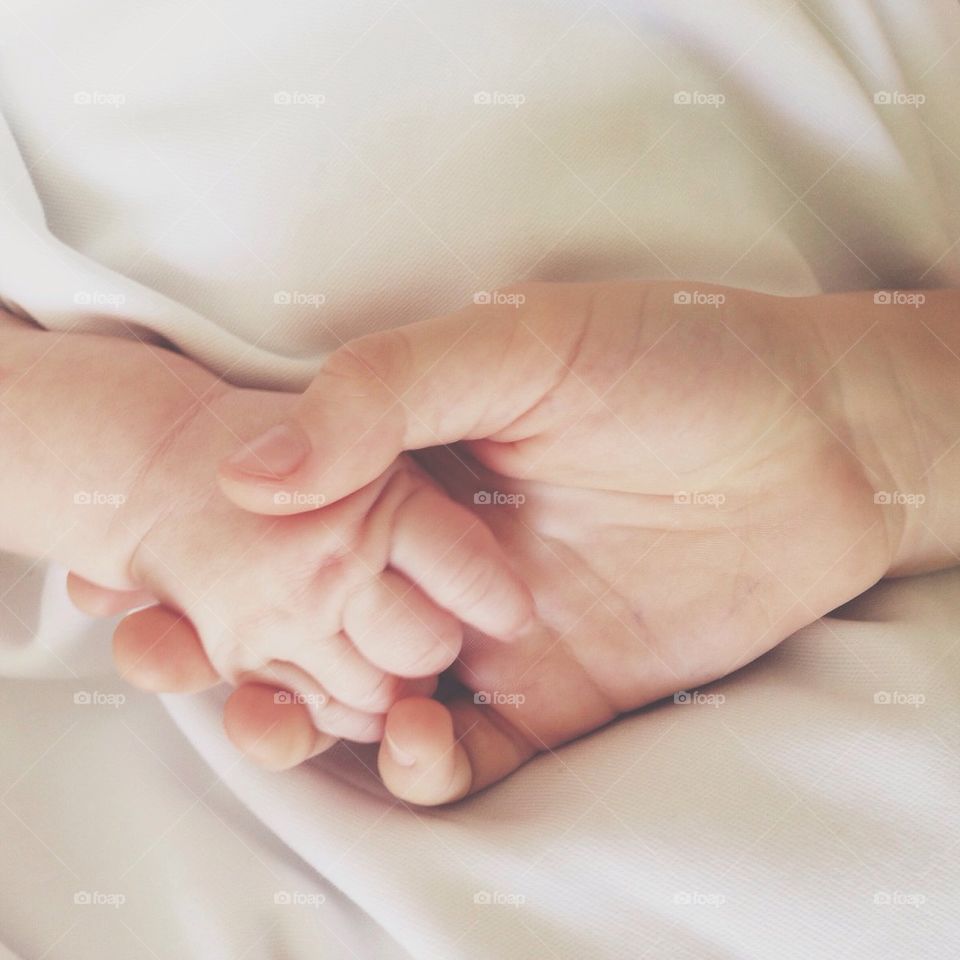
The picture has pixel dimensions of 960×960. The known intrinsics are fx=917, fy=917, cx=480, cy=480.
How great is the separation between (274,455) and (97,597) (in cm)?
28

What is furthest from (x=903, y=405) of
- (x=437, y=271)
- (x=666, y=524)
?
(x=437, y=271)

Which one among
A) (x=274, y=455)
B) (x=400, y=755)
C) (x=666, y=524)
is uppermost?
(x=274, y=455)

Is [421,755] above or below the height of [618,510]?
below

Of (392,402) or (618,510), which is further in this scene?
(618,510)

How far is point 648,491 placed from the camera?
72 centimetres

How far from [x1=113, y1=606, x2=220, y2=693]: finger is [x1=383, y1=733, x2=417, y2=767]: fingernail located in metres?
0.15

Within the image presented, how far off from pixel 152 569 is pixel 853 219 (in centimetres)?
67

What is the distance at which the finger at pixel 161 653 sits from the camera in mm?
679

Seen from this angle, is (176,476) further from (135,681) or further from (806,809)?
(806,809)

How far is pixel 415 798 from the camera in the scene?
0.69m

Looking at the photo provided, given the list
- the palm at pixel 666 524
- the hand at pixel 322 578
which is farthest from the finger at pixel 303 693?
the palm at pixel 666 524

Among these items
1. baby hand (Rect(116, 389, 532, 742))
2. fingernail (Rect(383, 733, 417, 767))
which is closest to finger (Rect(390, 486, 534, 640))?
baby hand (Rect(116, 389, 532, 742))

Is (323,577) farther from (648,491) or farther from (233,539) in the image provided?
(648,491)

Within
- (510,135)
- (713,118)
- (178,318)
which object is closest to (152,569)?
(178,318)
